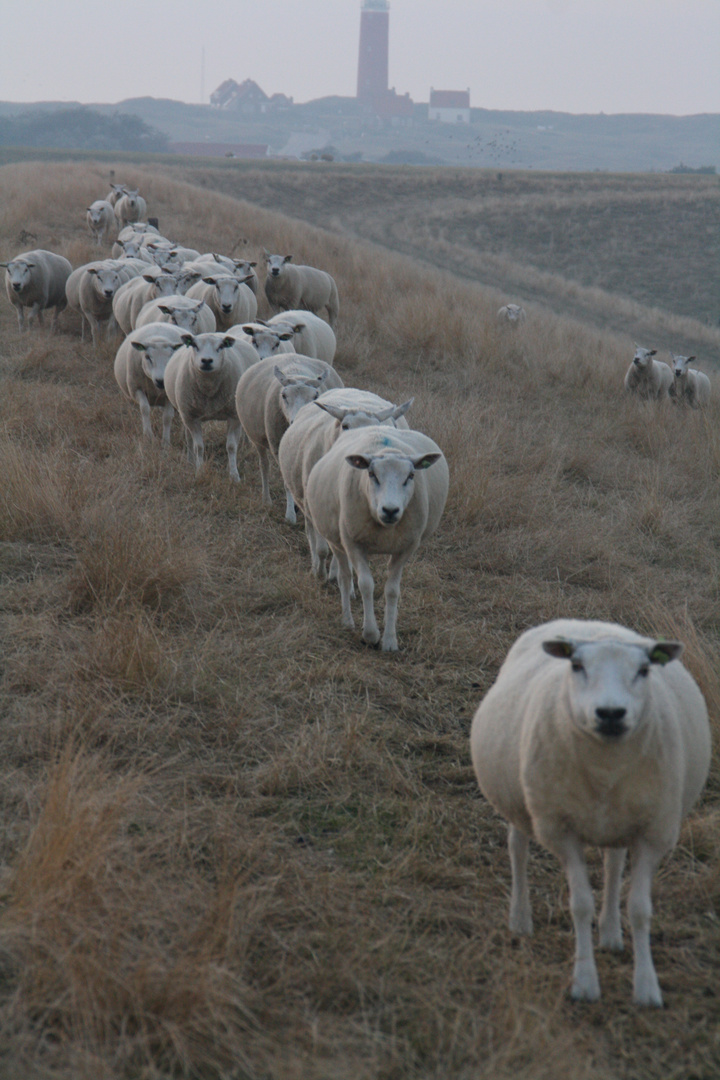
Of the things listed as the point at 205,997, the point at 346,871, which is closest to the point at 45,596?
the point at 346,871

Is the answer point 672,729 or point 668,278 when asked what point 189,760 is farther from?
point 668,278

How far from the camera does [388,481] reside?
4.71 metres

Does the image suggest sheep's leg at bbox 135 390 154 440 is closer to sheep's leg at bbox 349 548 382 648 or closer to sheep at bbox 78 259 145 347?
sheep at bbox 78 259 145 347

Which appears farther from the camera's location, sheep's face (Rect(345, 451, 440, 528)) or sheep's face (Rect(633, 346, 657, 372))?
sheep's face (Rect(633, 346, 657, 372))

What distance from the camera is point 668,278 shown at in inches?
1179

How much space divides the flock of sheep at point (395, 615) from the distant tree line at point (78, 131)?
83388mm

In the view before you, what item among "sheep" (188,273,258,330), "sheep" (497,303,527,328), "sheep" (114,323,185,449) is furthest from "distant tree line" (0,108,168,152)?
"sheep" (114,323,185,449)

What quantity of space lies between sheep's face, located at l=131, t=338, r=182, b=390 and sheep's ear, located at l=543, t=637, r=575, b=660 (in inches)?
264

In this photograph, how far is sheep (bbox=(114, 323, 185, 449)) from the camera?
8.61 meters

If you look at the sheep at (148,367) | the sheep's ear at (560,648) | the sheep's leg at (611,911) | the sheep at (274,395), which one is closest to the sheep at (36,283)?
the sheep at (148,367)

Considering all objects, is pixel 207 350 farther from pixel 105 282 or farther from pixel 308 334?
pixel 105 282

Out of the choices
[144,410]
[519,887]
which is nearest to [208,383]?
[144,410]

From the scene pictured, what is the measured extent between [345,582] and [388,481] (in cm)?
105

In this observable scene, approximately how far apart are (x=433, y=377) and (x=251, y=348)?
4.16 meters
